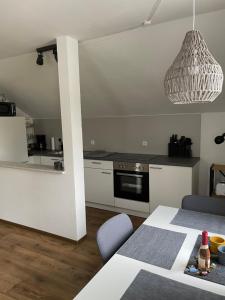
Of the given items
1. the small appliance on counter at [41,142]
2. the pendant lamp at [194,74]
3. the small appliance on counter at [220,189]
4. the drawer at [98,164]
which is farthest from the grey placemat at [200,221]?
the small appliance on counter at [41,142]

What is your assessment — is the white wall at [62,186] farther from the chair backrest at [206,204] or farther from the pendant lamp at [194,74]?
the pendant lamp at [194,74]

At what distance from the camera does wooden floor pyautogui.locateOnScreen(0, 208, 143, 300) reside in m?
2.15

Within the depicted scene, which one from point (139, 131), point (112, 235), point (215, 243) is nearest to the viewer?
point (215, 243)

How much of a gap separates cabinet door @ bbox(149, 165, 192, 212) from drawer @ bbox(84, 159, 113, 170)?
659mm

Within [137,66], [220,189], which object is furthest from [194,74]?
[220,189]

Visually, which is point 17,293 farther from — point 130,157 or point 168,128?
point 168,128

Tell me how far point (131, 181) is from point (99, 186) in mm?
567

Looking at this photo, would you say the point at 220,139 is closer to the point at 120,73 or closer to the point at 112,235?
the point at 120,73

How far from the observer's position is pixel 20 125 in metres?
4.18

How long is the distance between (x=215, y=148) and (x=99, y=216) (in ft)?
6.60

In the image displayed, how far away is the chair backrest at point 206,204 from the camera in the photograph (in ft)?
6.75

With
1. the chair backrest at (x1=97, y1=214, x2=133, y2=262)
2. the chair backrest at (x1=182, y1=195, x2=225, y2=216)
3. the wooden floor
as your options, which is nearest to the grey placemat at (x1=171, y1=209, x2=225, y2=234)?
the chair backrest at (x1=182, y1=195, x2=225, y2=216)

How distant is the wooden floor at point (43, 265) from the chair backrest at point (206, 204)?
3.79 ft

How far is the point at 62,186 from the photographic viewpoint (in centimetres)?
287
